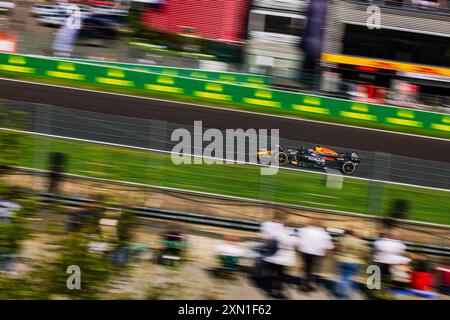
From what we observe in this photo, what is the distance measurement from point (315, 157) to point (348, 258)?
Result: 9.19 feet

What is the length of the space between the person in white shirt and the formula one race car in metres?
1.30

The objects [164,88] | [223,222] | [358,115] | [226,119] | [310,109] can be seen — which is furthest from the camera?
[358,115]

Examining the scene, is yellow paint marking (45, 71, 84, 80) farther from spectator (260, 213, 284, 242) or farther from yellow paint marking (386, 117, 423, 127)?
spectator (260, 213, 284, 242)

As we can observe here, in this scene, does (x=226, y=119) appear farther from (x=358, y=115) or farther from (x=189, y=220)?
(x=189, y=220)

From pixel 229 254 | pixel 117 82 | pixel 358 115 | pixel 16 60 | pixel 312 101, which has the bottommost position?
pixel 229 254

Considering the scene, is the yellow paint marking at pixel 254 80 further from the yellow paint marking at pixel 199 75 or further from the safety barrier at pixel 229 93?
the yellow paint marking at pixel 199 75

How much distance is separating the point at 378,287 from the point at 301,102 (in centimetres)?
1026

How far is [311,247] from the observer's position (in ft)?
30.1

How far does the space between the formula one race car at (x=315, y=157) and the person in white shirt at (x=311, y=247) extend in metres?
1.30

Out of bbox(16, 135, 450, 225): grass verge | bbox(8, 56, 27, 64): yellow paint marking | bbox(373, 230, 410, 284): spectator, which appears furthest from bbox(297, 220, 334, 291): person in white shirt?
bbox(8, 56, 27, 64): yellow paint marking

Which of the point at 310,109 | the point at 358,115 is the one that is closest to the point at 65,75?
the point at 310,109

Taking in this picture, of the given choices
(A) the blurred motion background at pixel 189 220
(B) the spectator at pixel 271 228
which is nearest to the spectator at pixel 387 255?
(A) the blurred motion background at pixel 189 220

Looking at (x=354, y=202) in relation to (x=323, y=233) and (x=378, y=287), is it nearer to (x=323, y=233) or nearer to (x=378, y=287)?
(x=323, y=233)

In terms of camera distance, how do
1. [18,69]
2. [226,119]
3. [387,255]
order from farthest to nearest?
[18,69], [226,119], [387,255]
